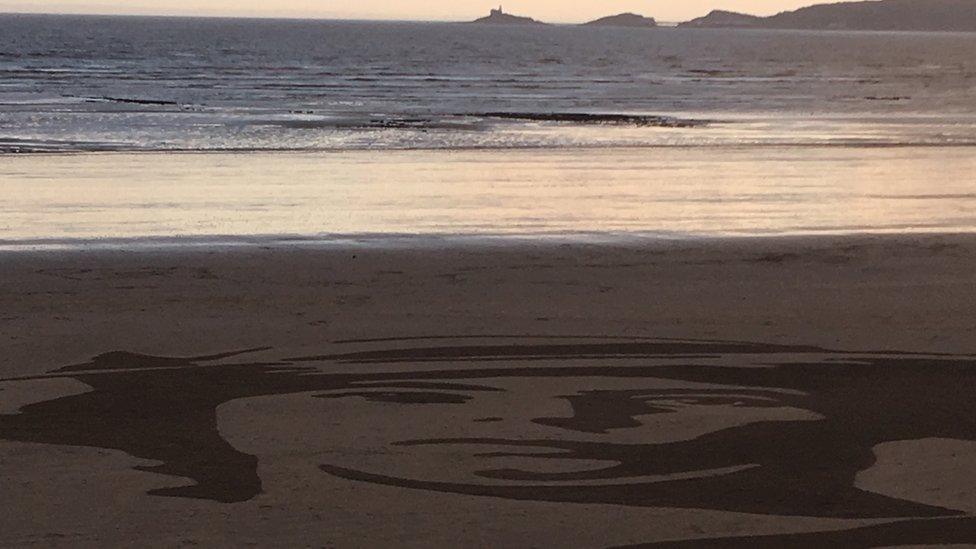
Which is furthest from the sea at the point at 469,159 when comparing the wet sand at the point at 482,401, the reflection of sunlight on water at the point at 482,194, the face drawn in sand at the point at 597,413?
the face drawn in sand at the point at 597,413

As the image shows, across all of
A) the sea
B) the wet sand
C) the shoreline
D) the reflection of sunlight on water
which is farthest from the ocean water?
the wet sand

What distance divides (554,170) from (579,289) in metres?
9.57

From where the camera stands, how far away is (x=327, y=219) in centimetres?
1305

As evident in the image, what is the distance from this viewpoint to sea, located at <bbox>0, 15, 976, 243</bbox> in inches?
525

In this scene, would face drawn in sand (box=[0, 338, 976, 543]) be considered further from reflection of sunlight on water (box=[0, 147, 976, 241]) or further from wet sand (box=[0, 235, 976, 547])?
reflection of sunlight on water (box=[0, 147, 976, 241])

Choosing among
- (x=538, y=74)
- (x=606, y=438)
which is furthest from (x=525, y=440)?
(x=538, y=74)

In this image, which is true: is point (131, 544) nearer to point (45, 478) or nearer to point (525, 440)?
point (45, 478)

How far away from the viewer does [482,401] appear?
6445mm

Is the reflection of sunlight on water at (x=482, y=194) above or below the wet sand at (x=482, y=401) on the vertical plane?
below

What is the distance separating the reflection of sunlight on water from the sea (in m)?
0.05

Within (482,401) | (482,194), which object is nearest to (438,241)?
(482,194)

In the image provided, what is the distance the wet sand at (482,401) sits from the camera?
15.7ft

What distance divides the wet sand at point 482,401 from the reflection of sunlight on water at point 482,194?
2093 mm

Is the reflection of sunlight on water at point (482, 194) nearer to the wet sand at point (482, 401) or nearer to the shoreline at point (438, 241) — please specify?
the shoreline at point (438, 241)
